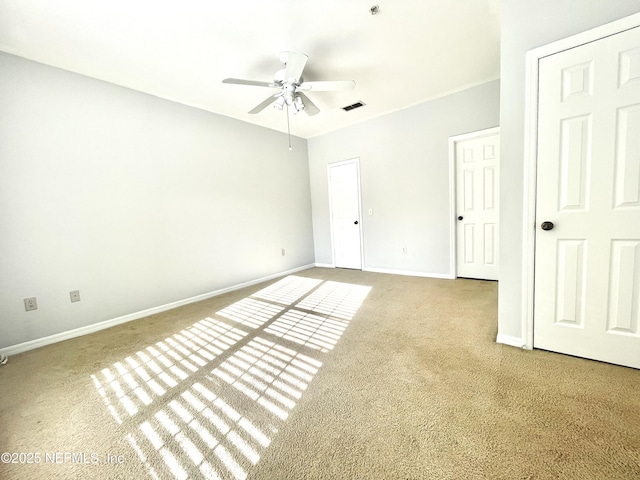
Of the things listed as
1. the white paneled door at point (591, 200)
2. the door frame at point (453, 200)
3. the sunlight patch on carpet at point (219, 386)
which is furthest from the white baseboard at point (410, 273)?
the white paneled door at point (591, 200)

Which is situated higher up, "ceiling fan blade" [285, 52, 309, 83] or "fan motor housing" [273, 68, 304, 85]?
"fan motor housing" [273, 68, 304, 85]

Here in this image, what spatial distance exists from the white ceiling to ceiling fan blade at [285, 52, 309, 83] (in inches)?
11.9

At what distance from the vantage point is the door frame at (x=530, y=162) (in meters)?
1.62

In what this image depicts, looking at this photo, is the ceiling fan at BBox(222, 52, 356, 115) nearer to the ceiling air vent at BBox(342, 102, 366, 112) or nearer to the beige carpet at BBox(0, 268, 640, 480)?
the ceiling air vent at BBox(342, 102, 366, 112)

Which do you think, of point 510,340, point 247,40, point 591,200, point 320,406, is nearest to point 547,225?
point 591,200

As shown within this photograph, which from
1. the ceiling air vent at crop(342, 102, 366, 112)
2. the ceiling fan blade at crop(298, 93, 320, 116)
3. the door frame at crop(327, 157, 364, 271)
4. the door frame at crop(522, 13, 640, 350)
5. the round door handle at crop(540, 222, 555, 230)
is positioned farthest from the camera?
the door frame at crop(327, 157, 364, 271)

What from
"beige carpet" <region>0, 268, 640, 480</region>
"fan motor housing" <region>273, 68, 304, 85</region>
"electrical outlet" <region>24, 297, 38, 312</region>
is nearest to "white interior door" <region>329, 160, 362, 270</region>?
"fan motor housing" <region>273, 68, 304, 85</region>

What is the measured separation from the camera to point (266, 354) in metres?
2.05

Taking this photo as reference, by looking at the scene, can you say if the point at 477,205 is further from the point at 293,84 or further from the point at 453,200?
the point at 293,84

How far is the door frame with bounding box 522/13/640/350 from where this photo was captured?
1622 millimetres

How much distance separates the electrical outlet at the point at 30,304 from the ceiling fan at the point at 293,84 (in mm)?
2721

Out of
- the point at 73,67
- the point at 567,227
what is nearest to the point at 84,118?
the point at 73,67

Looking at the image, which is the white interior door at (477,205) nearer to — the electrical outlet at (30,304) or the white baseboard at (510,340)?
the white baseboard at (510,340)

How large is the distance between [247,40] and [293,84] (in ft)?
1.73
